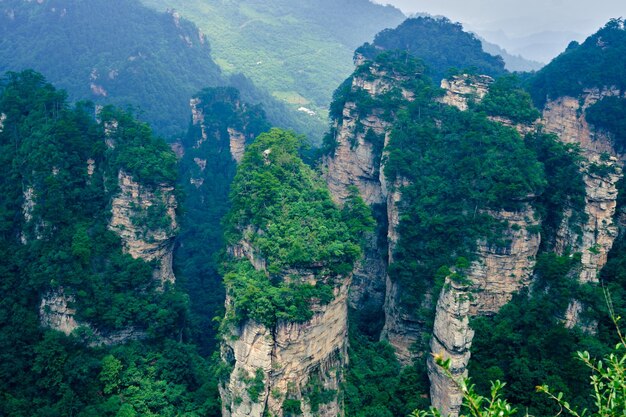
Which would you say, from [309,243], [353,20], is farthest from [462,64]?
[353,20]

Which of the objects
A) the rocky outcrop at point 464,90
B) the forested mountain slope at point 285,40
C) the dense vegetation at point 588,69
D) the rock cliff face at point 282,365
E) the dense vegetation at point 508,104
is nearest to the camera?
the rock cliff face at point 282,365

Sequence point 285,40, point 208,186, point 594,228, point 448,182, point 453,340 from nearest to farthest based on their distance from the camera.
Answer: point 453,340 → point 594,228 → point 448,182 → point 208,186 → point 285,40

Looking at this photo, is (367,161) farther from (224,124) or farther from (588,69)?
(224,124)

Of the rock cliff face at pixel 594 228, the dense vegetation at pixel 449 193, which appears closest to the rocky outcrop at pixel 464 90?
the dense vegetation at pixel 449 193

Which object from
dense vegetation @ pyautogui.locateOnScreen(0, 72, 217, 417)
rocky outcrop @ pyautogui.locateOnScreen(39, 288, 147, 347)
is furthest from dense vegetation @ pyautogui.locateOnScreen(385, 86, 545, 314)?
rocky outcrop @ pyautogui.locateOnScreen(39, 288, 147, 347)

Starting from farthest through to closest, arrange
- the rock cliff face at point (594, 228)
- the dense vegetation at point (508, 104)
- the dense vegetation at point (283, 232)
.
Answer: the dense vegetation at point (508, 104) → the rock cliff face at point (594, 228) → the dense vegetation at point (283, 232)

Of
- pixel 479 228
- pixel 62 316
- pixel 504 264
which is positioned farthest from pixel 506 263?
pixel 62 316

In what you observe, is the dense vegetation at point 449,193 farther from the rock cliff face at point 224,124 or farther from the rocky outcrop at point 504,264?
the rock cliff face at point 224,124

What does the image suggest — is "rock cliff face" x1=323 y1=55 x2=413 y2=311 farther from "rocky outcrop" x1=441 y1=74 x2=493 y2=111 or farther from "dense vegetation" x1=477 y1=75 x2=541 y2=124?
"dense vegetation" x1=477 y1=75 x2=541 y2=124
